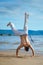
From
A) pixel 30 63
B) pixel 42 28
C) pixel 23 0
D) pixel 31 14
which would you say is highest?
pixel 23 0

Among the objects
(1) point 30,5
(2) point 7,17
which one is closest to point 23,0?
(1) point 30,5

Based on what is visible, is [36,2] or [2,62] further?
[36,2]

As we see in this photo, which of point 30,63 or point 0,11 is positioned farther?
point 0,11

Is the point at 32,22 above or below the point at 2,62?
above

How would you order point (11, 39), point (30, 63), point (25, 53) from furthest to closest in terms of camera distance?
1. point (11, 39)
2. point (25, 53)
3. point (30, 63)

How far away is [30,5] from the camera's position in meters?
3.35

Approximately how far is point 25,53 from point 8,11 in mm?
746

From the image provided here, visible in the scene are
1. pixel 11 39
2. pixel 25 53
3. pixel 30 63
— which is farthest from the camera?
pixel 11 39

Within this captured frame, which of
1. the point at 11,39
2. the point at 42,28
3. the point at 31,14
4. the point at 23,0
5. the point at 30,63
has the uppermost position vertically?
the point at 23,0

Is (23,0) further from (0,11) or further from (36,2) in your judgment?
(0,11)

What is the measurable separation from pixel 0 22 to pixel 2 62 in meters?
0.96

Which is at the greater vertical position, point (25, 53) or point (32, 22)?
point (32, 22)

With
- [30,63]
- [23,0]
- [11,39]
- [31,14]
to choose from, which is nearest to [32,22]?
[31,14]

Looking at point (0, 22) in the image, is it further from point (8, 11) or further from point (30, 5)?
point (30, 5)
